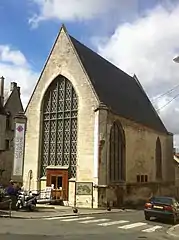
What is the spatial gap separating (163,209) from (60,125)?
41.6 feet

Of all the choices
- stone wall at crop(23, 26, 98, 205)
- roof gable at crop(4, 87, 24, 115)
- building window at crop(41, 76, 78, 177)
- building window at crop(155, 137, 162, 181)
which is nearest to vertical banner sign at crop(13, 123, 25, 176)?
stone wall at crop(23, 26, 98, 205)

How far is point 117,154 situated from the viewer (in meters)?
30.1

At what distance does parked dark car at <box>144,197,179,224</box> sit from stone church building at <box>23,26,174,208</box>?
658cm

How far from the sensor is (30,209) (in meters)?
22.3

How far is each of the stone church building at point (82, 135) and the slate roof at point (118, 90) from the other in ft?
0.45

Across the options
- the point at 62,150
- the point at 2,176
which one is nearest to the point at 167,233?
the point at 62,150

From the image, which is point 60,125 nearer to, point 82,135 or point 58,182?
point 82,135

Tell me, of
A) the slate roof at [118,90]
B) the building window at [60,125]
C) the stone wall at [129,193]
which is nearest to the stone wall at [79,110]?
the building window at [60,125]

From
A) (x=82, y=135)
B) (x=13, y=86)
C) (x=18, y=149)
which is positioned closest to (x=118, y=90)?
(x=82, y=135)

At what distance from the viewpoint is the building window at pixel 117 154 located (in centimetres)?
2908

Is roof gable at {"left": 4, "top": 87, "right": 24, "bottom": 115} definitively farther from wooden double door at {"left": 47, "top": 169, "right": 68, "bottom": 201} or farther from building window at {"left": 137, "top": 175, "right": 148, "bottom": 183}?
building window at {"left": 137, "top": 175, "right": 148, "bottom": 183}

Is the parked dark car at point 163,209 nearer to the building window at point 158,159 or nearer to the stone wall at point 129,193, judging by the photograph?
the stone wall at point 129,193

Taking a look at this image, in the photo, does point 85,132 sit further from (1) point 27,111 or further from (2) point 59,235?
(2) point 59,235

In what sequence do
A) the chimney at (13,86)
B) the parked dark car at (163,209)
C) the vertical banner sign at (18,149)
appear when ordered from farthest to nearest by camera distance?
the chimney at (13,86) < the vertical banner sign at (18,149) < the parked dark car at (163,209)
